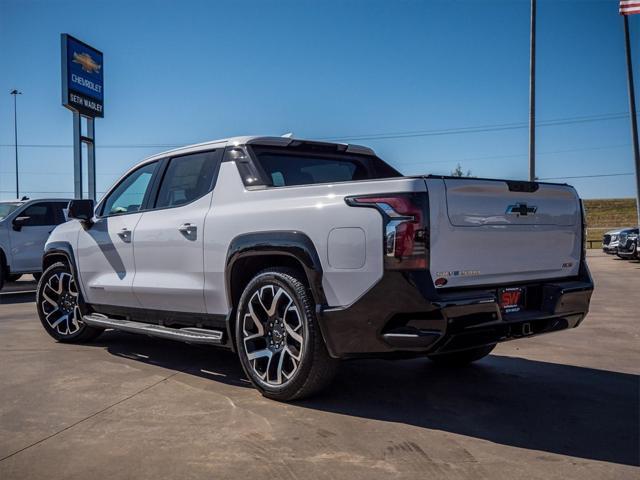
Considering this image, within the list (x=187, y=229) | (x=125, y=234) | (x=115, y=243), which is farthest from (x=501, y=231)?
(x=115, y=243)

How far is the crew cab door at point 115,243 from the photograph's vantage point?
18.0 feet

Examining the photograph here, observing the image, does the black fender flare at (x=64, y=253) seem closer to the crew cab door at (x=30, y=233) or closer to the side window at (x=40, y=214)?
the crew cab door at (x=30, y=233)

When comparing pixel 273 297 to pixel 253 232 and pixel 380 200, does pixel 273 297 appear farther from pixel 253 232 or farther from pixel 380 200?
pixel 380 200

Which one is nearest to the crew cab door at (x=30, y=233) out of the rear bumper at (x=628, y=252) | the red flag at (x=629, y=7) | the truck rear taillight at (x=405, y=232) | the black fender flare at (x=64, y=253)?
the black fender flare at (x=64, y=253)

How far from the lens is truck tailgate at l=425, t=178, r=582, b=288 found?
3537 mm

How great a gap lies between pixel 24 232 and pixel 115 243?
7322 mm

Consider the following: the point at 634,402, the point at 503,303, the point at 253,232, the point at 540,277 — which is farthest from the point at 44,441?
the point at 634,402

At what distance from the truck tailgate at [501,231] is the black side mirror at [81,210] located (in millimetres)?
3792

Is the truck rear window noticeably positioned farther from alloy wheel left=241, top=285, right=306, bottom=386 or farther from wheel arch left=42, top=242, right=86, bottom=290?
wheel arch left=42, top=242, right=86, bottom=290

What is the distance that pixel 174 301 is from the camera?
4.93 meters

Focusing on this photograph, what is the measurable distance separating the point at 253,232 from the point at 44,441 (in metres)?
1.81

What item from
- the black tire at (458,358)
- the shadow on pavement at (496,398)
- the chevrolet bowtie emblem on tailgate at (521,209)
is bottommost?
the shadow on pavement at (496,398)

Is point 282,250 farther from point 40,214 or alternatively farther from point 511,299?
point 40,214

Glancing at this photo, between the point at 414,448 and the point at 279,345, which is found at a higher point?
the point at 279,345
